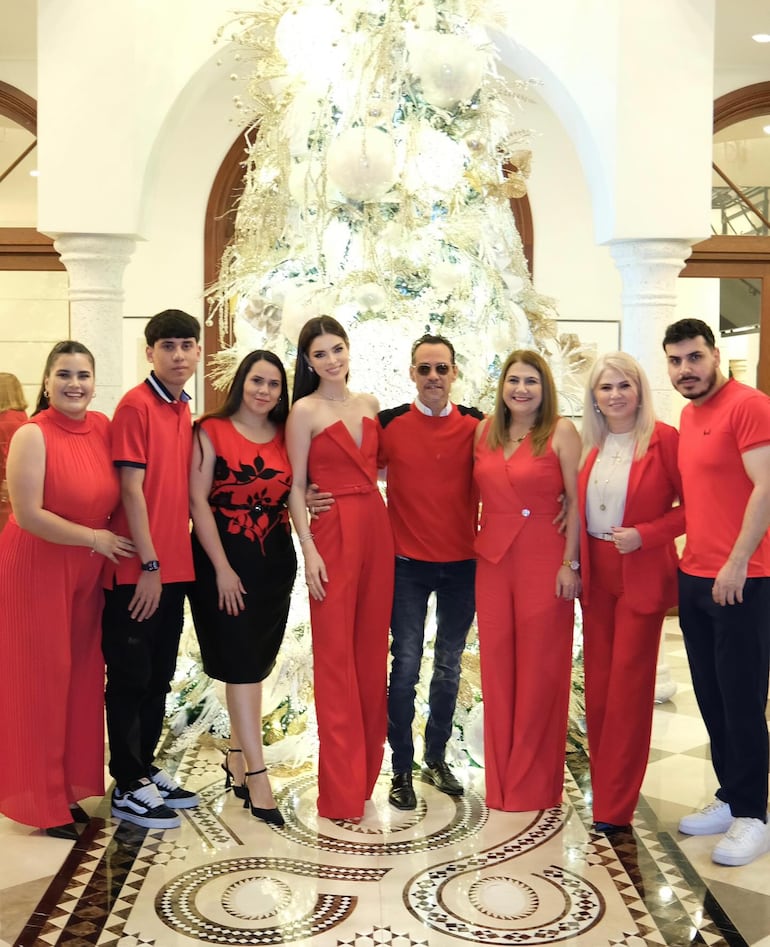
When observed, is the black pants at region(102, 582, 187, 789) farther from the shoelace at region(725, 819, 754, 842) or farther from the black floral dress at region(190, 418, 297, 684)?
the shoelace at region(725, 819, 754, 842)

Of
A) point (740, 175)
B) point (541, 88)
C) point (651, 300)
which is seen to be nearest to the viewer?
point (651, 300)

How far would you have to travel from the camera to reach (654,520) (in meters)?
3.58

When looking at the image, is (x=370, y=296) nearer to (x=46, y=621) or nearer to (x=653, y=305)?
(x=46, y=621)

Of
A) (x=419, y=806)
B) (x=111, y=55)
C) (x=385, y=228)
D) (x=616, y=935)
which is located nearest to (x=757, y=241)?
(x=385, y=228)

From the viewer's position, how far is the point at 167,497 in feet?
11.8

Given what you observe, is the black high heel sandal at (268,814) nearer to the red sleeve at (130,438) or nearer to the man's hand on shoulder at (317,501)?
the man's hand on shoulder at (317,501)

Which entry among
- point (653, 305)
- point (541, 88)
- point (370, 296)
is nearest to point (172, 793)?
point (370, 296)

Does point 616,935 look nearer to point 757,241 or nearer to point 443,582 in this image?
point 443,582

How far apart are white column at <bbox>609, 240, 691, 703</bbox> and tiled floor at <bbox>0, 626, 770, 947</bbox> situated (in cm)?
196

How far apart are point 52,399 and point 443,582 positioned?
150cm

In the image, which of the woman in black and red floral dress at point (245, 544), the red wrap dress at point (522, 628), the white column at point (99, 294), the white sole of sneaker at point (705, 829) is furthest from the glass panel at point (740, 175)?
the white sole of sneaker at point (705, 829)

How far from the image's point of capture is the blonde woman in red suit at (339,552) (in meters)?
3.69

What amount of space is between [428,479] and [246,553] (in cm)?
70

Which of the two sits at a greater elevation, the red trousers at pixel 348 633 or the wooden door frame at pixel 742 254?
the wooden door frame at pixel 742 254
